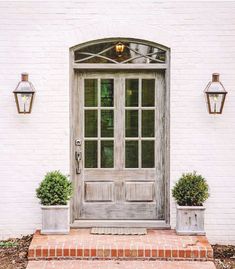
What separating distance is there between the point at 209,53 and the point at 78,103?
5.98 feet

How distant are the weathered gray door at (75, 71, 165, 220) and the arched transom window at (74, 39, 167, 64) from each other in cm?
18

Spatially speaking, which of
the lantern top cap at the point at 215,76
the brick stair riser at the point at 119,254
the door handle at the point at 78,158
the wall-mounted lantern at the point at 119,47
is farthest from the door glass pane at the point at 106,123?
the brick stair riser at the point at 119,254

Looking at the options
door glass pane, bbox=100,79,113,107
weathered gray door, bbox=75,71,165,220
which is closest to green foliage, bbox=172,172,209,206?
weathered gray door, bbox=75,71,165,220

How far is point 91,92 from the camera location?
6812 mm

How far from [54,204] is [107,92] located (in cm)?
164

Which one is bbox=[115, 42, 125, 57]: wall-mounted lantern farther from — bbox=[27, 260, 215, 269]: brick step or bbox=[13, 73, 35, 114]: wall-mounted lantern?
bbox=[27, 260, 215, 269]: brick step

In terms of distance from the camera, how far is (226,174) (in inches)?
262

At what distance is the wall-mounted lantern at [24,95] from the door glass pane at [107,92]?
926mm

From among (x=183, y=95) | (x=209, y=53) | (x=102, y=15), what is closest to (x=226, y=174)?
(x=183, y=95)

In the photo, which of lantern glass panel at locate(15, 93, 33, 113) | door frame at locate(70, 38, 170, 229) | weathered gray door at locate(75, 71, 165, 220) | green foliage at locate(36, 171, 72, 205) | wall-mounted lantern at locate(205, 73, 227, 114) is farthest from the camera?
weathered gray door at locate(75, 71, 165, 220)

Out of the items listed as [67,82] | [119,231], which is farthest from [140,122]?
[119,231]

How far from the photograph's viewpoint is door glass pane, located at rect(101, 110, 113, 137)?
22.4ft

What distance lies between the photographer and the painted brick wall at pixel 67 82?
21.5 ft

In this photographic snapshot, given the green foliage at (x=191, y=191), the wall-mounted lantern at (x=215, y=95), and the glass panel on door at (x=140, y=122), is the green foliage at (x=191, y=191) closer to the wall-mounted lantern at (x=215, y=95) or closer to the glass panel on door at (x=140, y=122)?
the glass panel on door at (x=140, y=122)
